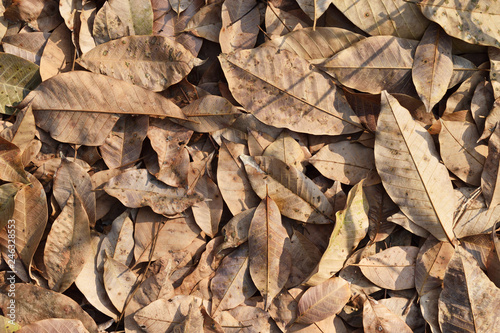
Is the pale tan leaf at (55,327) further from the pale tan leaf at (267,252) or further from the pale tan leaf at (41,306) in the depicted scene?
the pale tan leaf at (267,252)

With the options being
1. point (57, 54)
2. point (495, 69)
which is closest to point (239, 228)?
point (57, 54)

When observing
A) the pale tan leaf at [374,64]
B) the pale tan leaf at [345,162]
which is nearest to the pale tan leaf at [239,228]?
the pale tan leaf at [345,162]

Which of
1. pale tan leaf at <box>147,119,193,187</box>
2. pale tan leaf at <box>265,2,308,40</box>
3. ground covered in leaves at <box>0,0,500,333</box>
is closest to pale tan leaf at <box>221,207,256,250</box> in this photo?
ground covered in leaves at <box>0,0,500,333</box>

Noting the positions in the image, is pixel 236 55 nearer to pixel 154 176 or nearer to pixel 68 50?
pixel 154 176

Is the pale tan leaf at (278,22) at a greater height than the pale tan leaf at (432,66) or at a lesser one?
greater

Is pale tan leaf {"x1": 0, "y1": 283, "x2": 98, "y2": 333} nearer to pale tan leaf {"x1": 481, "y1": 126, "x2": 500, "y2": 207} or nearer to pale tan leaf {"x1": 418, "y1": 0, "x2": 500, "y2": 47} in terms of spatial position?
pale tan leaf {"x1": 481, "y1": 126, "x2": 500, "y2": 207}
